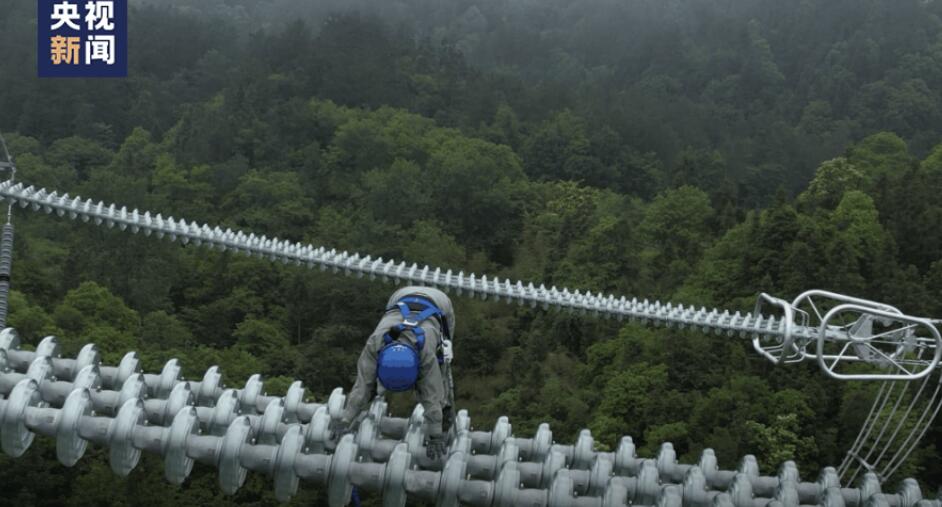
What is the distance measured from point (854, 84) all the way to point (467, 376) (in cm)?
6168

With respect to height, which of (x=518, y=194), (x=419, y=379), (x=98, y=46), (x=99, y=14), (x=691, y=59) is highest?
(x=419, y=379)

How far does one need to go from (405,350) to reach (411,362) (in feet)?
0.34

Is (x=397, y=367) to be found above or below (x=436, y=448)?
above

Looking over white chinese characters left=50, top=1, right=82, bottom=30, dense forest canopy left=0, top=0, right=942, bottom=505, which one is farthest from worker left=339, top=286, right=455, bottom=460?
white chinese characters left=50, top=1, right=82, bottom=30

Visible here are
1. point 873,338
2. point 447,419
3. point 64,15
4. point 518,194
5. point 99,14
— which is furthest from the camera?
point 518,194

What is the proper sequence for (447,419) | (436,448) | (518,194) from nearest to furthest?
1. (436,448)
2. (447,419)
3. (518,194)

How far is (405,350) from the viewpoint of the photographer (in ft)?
30.3

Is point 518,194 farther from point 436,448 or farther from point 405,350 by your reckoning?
point 405,350

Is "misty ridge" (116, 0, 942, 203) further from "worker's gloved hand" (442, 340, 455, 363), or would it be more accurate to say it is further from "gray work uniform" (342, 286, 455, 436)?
"gray work uniform" (342, 286, 455, 436)

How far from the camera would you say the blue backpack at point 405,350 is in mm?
9207

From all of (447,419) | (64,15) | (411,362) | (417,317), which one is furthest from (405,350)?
(64,15)

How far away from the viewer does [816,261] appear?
3409 cm

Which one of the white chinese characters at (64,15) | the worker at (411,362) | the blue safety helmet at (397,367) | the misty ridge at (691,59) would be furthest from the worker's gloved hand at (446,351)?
the misty ridge at (691,59)

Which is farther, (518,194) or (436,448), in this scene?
(518,194)
